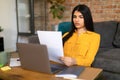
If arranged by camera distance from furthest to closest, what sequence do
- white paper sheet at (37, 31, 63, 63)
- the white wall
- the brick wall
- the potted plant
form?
the white wall → the potted plant → the brick wall → white paper sheet at (37, 31, 63, 63)

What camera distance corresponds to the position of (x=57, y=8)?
143 inches

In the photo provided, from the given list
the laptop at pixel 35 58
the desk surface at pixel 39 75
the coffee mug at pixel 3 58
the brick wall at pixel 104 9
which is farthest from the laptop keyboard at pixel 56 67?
the brick wall at pixel 104 9

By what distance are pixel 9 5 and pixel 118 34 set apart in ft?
8.25

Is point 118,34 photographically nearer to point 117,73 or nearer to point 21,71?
point 117,73

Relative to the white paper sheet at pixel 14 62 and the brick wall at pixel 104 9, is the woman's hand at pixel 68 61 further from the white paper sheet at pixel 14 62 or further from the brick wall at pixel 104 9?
the brick wall at pixel 104 9

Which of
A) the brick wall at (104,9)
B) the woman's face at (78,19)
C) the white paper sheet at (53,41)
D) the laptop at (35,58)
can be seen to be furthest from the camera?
the brick wall at (104,9)

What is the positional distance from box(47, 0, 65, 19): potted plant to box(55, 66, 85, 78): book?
2303 millimetres

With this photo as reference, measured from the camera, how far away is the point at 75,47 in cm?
172

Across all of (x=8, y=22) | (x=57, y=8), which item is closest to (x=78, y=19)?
(x=57, y=8)

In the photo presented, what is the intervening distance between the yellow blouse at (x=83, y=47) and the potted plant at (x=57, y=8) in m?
1.87

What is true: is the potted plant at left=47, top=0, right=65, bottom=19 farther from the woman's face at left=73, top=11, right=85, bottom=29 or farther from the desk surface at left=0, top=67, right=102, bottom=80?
the desk surface at left=0, top=67, right=102, bottom=80

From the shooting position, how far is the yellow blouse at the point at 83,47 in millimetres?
1567

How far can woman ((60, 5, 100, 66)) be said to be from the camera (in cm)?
159

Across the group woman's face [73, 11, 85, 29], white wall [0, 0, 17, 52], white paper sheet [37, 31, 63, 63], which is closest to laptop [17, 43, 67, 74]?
white paper sheet [37, 31, 63, 63]
